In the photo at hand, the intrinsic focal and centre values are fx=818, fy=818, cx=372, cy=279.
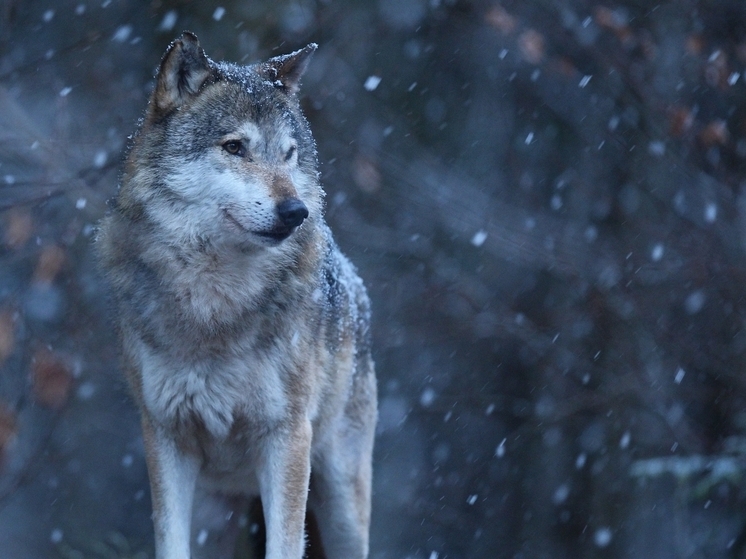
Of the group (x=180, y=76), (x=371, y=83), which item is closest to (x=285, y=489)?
(x=180, y=76)

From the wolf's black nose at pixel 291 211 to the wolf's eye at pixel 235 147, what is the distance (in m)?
0.31

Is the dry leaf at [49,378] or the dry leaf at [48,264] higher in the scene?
the dry leaf at [48,264]

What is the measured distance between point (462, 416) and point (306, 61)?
15.8 ft

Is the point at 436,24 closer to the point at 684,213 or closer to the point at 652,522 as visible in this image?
the point at 684,213

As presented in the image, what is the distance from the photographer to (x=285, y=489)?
297 cm

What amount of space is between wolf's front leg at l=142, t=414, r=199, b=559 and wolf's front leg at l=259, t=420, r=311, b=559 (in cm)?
29

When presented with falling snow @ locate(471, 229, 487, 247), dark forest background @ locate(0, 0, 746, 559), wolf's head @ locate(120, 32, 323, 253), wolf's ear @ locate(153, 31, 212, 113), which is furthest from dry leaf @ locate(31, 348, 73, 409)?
falling snow @ locate(471, 229, 487, 247)

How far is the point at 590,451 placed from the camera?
7.59m

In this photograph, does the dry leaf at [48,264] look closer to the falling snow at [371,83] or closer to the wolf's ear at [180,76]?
the wolf's ear at [180,76]

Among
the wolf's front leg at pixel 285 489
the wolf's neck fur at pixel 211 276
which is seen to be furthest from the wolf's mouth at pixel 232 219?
the wolf's front leg at pixel 285 489

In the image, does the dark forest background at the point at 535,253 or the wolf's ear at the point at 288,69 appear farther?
the dark forest background at the point at 535,253

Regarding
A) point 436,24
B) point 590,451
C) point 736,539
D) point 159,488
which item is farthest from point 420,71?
point 159,488

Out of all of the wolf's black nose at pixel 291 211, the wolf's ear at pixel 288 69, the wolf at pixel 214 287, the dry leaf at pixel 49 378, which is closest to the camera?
the wolf's black nose at pixel 291 211

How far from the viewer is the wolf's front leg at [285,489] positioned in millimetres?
2930
